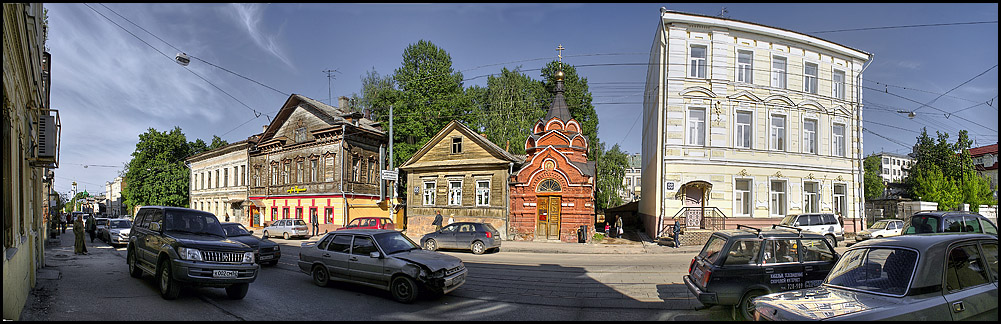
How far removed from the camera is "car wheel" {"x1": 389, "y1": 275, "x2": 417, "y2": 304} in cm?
923

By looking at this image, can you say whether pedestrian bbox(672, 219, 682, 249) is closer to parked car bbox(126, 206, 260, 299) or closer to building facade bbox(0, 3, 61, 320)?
parked car bbox(126, 206, 260, 299)

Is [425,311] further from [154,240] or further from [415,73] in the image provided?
[415,73]

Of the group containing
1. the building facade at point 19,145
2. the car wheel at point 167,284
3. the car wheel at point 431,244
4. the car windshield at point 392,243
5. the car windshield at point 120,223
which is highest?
the building facade at point 19,145

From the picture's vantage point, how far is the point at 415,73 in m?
39.1

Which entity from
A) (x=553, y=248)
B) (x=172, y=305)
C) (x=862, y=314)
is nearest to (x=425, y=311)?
(x=172, y=305)

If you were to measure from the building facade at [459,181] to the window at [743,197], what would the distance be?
11380 millimetres

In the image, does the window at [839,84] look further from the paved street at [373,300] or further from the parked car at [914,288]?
the parked car at [914,288]

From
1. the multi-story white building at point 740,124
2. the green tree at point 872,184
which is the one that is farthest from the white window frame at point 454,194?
the green tree at point 872,184

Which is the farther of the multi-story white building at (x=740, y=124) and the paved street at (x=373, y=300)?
the multi-story white building at (x=740, y=124)

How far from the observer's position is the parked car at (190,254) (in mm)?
8680

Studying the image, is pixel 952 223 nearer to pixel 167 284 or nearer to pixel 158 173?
pixel 167 284

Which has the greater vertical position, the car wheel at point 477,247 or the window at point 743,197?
the window at point 743,197

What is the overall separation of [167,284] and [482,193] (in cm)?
1912

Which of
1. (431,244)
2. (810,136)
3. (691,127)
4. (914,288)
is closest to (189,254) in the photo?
(914,288)
